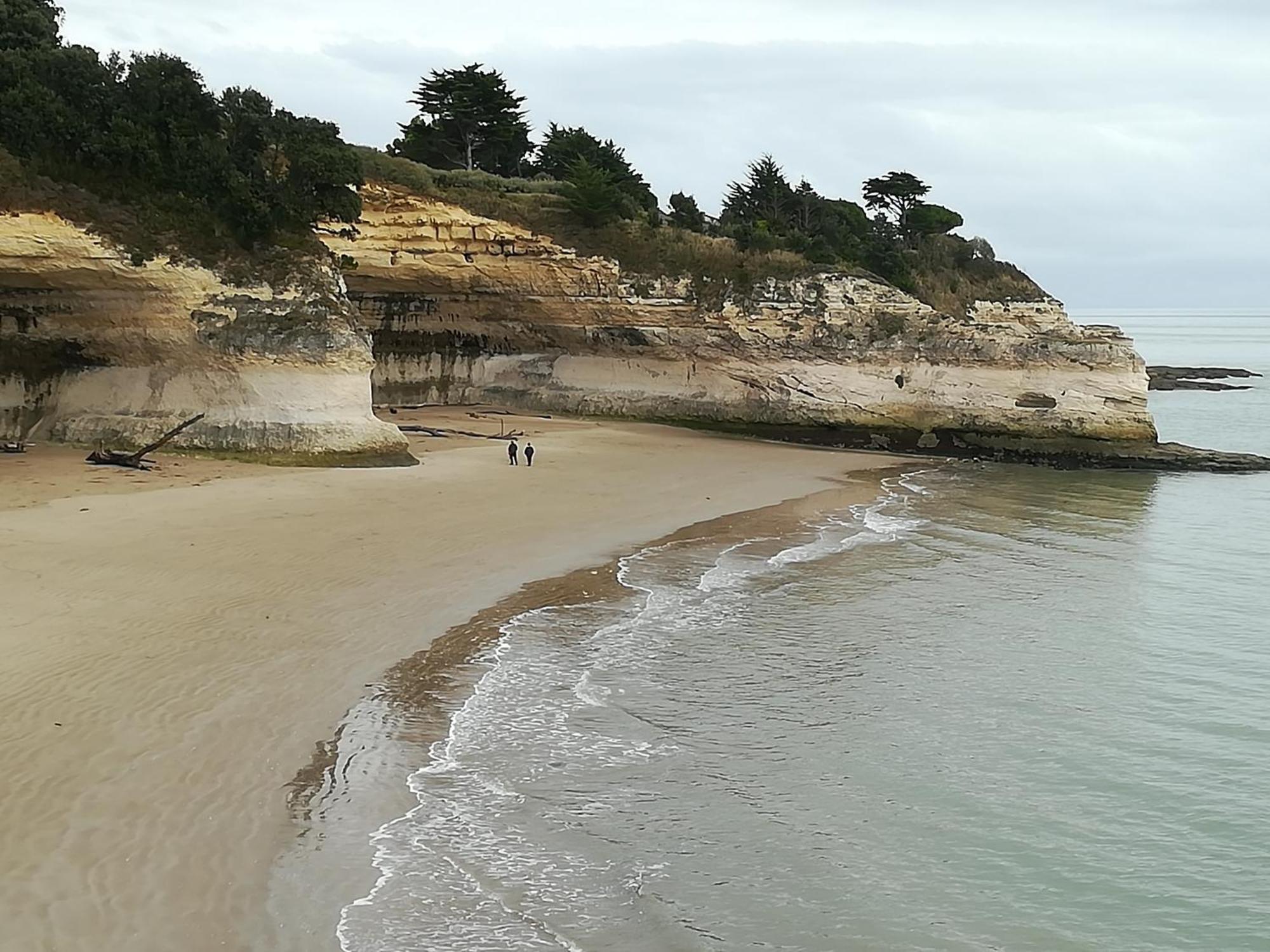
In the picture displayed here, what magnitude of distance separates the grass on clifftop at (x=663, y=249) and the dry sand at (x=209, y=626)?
10.3 m

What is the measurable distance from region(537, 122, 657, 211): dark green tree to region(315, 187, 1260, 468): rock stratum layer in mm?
4719

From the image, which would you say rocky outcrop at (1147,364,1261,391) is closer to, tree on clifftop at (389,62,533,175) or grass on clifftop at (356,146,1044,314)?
grass on clifftop at (356,146,1044,314)

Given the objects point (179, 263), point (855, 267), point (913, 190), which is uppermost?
point (913, 190)

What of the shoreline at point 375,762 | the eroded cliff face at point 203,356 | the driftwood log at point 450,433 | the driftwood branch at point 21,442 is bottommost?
the shoreline at point 375,762

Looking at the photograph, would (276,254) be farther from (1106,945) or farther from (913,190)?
(913,190)

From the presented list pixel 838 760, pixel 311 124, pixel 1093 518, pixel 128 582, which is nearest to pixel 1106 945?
pixel 838 760

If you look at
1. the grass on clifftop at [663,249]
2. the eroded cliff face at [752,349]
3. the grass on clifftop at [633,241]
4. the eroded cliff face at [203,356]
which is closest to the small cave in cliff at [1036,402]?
the eroded cliff face at [752,349]

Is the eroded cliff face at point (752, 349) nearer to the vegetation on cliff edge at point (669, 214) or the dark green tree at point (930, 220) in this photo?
the vegetation on cliff edge at point (669, 214)

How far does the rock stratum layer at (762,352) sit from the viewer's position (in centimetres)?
3231

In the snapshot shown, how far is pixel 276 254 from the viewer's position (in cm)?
2269

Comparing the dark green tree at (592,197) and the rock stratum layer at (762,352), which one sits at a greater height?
the dark green tree at (592,197)

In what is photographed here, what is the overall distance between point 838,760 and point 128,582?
7938 mm

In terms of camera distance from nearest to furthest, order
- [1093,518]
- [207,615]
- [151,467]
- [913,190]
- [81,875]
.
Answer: [81,875], [207,615], [151,467], [1093,518], [913,190]

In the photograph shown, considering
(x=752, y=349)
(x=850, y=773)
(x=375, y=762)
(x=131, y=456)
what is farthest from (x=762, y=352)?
(x=375, y=762)
